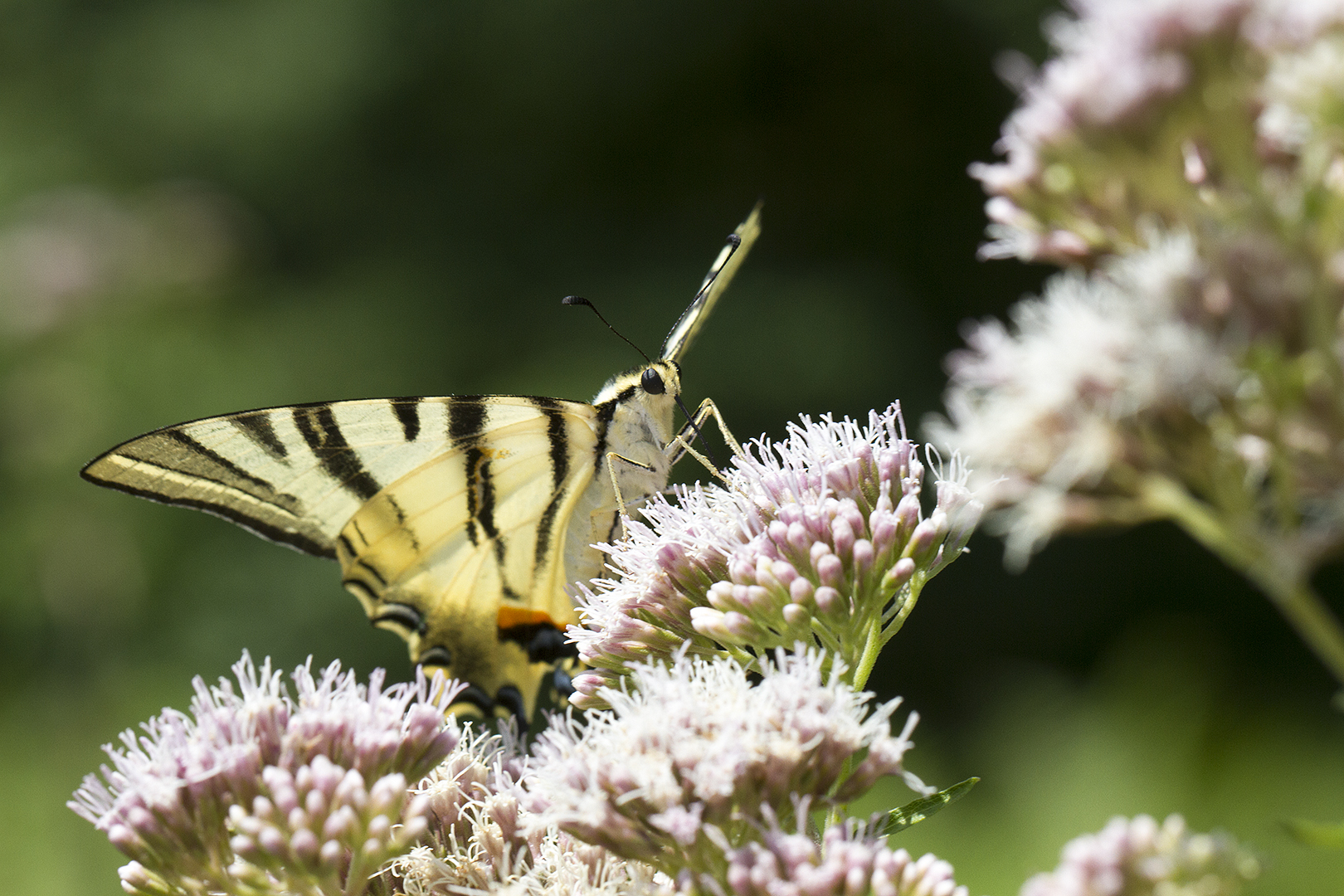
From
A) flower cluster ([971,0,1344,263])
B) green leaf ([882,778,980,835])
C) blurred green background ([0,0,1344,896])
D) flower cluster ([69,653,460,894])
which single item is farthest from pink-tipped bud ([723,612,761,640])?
blurred green background ([0,0,1344,896])

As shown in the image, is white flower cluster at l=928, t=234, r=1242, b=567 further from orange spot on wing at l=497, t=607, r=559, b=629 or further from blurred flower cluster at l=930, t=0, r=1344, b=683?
orange spot on wing at l=497, t=607, r=559, b=629

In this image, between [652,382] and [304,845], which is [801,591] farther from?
[652,382]

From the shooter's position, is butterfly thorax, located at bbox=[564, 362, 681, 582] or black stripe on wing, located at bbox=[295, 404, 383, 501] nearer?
black stripe on wing, located at bbox=[295, 404, 383, 501]

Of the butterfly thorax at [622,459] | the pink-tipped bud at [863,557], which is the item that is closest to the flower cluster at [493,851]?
the pink-tipped bud at [863,557]

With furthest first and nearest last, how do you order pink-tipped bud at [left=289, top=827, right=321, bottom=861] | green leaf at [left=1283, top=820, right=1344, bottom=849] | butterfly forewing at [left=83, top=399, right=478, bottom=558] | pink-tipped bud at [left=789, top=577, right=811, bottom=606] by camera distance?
A: butterfly forewing at [left=83, top=399, right=478, bottom=558] < pink-tipped bud at [left=789, top=577, right=811, bottom=606] < pink-tipped bud at [left=289, top=827, right=321, bottom=861] < green leaf at [left=1283, top=820, right=1344, bottom=849]

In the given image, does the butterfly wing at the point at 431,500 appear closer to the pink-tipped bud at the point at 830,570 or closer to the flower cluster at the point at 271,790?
the flower cluster at the point at 271,790

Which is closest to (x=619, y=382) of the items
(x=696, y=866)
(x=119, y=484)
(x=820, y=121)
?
(x=119, y=484)
